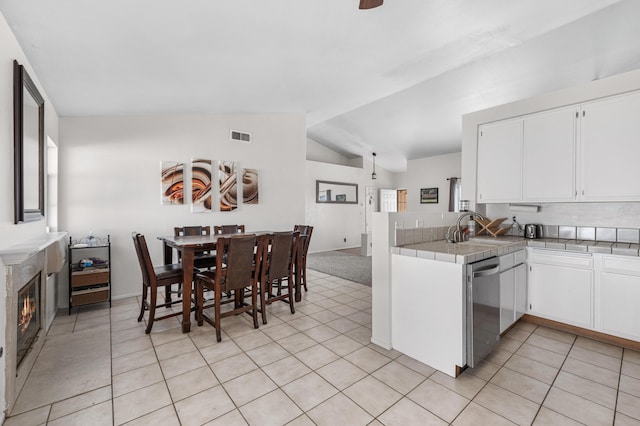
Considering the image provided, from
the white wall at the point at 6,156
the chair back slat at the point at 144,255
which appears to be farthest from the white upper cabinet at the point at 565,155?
the white wall at the point at 6,156

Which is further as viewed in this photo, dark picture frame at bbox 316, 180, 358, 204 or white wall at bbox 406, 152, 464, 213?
dark picture frame at bbox 316, 180, 358, 204

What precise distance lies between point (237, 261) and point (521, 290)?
287 centimetres

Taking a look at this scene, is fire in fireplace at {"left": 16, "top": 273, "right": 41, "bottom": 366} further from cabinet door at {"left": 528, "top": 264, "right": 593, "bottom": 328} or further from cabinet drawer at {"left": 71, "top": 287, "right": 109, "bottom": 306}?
cabinet door at {"left": 528, "top": 264, "right": 593, "bottom": 328}

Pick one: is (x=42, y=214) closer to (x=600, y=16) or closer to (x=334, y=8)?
(x=334, y=8)

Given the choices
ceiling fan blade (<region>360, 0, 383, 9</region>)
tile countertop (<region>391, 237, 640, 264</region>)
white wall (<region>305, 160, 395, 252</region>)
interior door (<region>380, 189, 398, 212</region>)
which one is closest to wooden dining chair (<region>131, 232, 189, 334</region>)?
tile countertop (<region>391, 237, 640, 264</region>)

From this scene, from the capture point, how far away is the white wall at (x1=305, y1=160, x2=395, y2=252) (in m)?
7.62

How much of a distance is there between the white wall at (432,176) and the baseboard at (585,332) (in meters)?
4.96

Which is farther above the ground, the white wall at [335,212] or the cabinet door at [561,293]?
the white wall at [335,212]

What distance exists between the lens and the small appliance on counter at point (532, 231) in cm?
323

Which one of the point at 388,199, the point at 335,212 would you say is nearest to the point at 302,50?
the point at 335,212

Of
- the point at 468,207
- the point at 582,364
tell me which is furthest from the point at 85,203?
the point at 582,364

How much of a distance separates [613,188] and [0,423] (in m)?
4.91

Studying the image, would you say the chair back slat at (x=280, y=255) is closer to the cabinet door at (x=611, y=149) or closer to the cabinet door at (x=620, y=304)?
the cabinet door at (x=620, y=304)

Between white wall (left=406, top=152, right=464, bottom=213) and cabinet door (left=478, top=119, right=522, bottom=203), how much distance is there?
4.14 m
